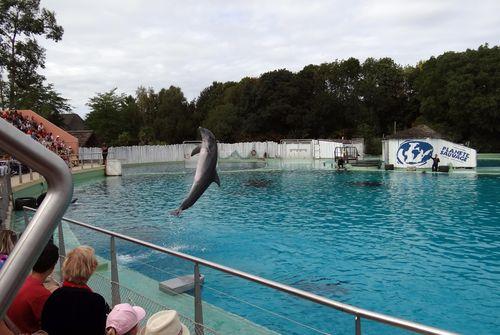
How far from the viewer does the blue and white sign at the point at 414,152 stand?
33.3 meters

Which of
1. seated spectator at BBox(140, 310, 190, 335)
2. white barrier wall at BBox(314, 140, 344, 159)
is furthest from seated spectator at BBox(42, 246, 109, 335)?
white barrier wall at BBox(314, 140, 344, 159)

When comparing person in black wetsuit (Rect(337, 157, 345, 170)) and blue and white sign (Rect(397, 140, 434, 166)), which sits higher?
blue and white sign (Rect(397, 140, 434, 166))

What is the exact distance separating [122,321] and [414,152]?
3313 cm

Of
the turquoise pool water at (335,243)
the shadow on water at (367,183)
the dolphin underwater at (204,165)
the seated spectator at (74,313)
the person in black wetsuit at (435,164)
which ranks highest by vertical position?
the dolphin underwater at (204,165)

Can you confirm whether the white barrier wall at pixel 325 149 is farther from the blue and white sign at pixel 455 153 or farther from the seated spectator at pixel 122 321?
the seated spectator at pixel 122 321

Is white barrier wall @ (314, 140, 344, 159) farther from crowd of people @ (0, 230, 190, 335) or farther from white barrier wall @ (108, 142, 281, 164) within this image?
crowd of people @ (0, 230, 190, 335)

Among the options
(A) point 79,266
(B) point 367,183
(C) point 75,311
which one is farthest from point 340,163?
(C) point 75,311

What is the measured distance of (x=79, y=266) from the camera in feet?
11.2

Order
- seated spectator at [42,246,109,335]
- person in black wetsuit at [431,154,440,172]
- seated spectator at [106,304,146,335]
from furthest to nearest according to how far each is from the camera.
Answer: person in black wetsuit at [431,154,440,172] → seated spectator at [106,304,146,335] → seated spectator at [42,246,109,335]

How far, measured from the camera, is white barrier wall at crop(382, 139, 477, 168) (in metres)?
32.6

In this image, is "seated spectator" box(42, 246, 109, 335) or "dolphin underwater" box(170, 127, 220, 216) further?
"dolphin underwater" box(170, 127, 220, 216)

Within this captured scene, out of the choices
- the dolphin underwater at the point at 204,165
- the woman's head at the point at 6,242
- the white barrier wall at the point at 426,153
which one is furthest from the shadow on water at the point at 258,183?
the woman's head at the point at 6,242

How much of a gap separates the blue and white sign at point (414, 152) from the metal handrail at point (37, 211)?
3495 centimetres

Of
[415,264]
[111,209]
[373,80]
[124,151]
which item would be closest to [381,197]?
[415,264]
